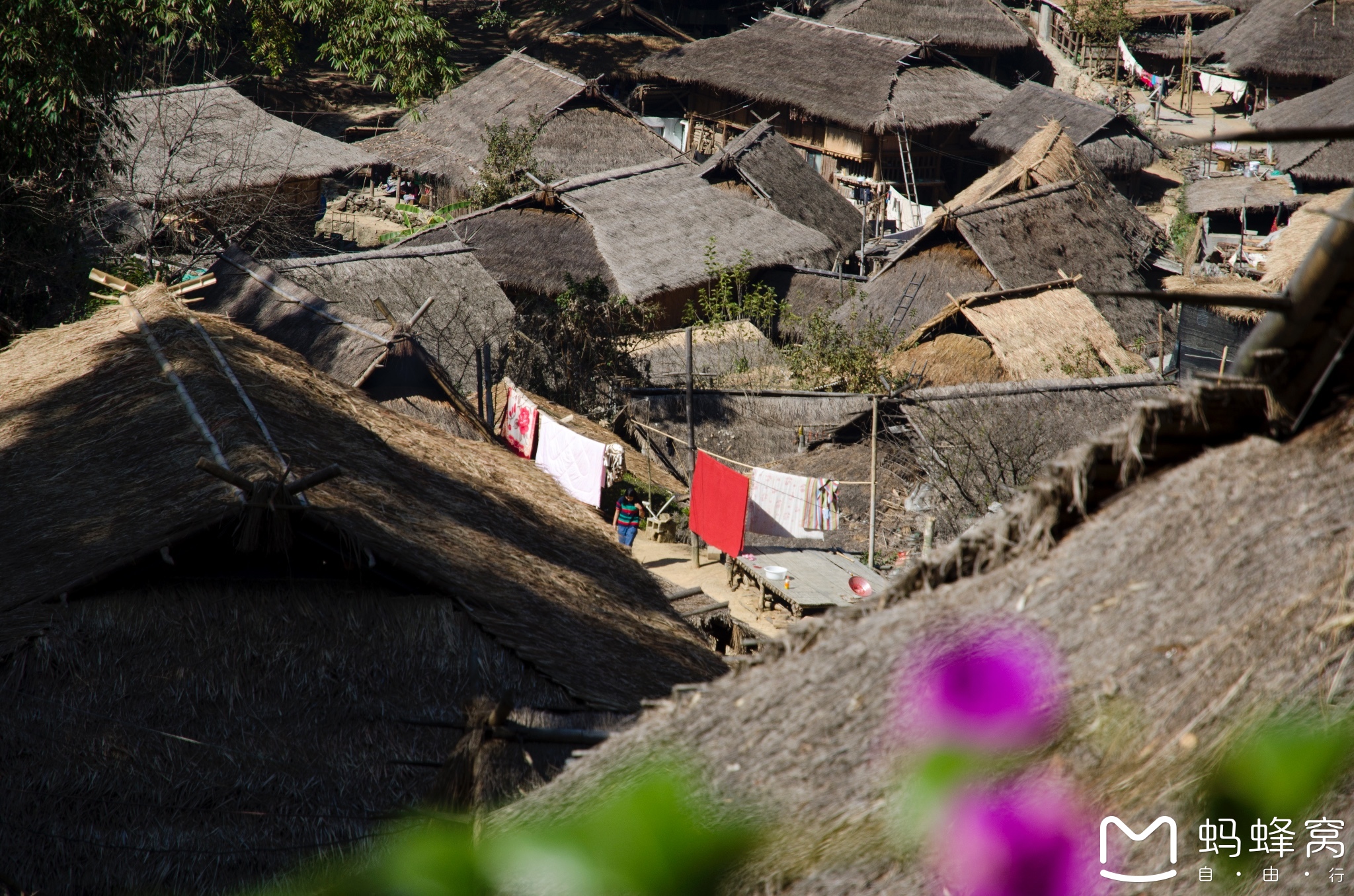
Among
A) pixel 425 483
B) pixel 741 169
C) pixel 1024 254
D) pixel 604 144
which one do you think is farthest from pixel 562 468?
pixel 604 144

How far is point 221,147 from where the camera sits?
18.9 meters

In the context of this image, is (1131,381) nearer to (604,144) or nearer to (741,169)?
(741,169)

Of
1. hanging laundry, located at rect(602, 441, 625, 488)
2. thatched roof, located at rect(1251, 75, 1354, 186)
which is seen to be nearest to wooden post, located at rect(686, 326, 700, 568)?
hanging laundry, located at rect(602, 441, 625, 488)

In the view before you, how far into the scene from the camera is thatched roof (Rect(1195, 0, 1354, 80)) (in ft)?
86.6

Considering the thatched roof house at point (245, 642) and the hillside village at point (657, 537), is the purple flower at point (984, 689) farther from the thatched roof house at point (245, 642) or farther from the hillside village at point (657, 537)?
the thatched roof house at point (245, 642)

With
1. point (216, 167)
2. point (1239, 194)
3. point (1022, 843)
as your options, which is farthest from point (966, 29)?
point (1022, 843)

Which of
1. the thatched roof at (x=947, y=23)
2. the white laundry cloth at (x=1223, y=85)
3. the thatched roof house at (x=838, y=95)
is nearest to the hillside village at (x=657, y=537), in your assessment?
the thatched roof house at (x=838, y=95)

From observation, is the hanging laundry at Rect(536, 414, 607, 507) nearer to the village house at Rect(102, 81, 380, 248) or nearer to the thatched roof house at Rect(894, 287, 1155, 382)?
the village house at Rect(102, 81, 380, 248)

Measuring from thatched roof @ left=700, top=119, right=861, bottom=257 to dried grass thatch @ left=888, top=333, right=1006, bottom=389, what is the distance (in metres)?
6.55

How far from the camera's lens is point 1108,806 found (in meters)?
1.89

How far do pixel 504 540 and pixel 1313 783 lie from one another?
5657 mm

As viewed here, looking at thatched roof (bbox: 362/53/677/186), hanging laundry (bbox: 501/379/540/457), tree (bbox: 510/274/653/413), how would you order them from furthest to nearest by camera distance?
thatched roof (bbox: 362/53/677/186) < tree (bbox: 510/274/653/413) < hanging laundry (bbox: 501/379/540/457)

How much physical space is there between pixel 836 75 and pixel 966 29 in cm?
592

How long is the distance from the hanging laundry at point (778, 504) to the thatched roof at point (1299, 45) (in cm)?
2194
